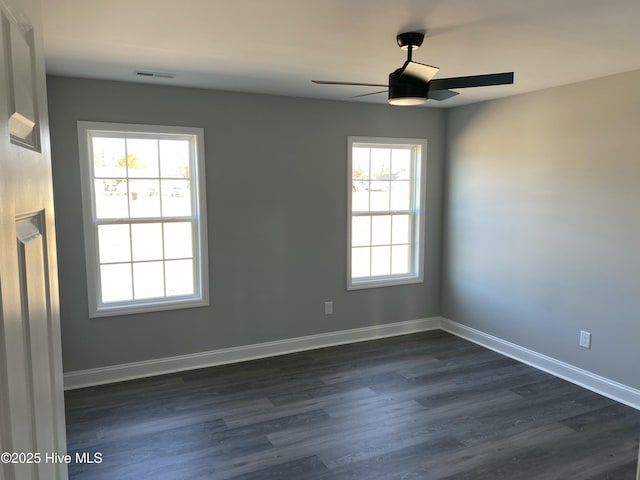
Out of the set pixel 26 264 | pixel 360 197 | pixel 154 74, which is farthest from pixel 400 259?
pixel 26 264

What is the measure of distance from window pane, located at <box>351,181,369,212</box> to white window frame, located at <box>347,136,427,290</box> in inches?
2.2

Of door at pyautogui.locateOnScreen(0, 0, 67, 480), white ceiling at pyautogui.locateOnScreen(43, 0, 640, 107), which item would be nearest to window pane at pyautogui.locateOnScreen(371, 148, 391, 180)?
white ceiling at pyautogui.locateOnScreen(43, 0, 640, 107)

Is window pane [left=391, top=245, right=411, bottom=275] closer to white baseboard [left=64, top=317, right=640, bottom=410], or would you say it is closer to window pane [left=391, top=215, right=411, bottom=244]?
window pane [left=391, top=215, right=411, bottom=244]

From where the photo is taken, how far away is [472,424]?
10.5 feet

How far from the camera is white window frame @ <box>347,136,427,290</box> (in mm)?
4758

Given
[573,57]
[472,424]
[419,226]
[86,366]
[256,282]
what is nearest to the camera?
[573,57]

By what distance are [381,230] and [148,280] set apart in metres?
2.49

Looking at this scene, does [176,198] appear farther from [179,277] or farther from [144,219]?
[179,277]

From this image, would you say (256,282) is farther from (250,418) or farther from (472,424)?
(472,424)

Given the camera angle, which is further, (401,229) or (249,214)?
(401,229)

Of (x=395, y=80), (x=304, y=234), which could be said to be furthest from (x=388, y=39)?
(x=304, y=234)

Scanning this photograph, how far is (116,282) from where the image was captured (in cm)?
391

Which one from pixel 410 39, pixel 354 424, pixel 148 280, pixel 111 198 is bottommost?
pixel 354 424

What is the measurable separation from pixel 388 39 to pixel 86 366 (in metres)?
3.46
